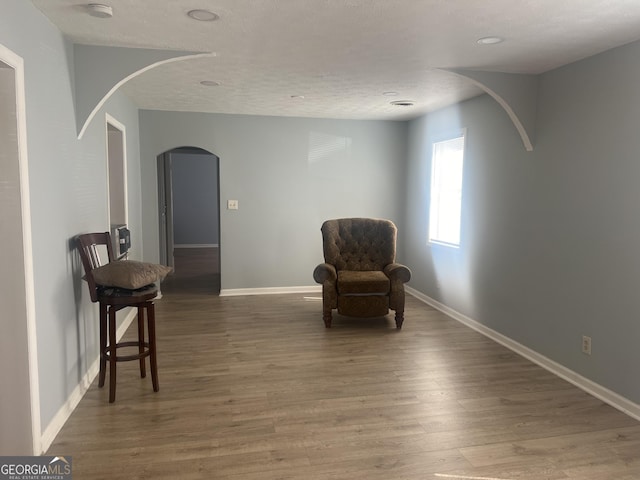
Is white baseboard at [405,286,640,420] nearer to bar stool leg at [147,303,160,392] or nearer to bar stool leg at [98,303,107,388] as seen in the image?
bar stool leg at [147,303,160,392]

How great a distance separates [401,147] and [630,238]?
375 cm

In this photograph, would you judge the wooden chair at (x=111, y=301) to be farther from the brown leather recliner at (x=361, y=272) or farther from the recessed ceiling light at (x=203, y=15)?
the brown leather recliner at (x=361, y=272)

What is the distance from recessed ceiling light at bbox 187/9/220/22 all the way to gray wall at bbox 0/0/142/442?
788 mm

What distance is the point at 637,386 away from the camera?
279cm

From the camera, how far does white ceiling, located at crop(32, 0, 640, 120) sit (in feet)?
7.61

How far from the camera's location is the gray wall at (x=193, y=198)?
1013 centimetres

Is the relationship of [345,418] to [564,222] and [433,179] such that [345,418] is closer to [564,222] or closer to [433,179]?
[564,222]

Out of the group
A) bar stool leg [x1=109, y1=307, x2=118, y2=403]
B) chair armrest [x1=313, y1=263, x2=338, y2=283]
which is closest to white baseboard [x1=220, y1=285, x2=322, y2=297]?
chair armrest [x1=313, y1=263, x2=338, y2=283]

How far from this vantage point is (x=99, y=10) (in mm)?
2357

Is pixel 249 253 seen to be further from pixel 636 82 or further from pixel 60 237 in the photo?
pixel 636 82

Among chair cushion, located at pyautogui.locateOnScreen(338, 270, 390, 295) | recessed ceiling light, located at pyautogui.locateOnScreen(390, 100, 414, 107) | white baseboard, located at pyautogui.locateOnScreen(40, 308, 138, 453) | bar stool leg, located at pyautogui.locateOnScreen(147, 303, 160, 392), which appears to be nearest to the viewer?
white baseboard, located at pyautogui.locateOnScreen(40, 308, 138, 453)

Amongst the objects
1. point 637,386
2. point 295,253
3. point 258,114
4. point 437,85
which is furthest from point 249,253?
point 637,386

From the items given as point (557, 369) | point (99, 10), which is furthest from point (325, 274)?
point (99, 10)

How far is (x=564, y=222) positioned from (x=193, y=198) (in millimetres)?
8259
